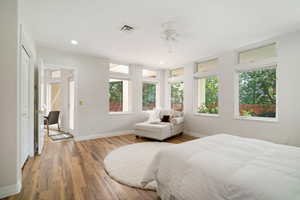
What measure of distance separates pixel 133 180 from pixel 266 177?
1.61 m

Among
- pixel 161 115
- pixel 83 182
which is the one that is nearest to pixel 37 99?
pixel 83 182

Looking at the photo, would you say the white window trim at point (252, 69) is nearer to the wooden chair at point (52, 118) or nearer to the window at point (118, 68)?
the window at point (118, 68)

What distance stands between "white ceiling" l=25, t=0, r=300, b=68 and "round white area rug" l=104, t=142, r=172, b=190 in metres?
2.49

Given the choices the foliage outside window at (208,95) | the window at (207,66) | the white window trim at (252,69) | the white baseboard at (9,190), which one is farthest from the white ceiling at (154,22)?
the white baseboard at (9,190)

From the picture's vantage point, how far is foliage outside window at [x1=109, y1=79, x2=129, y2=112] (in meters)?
5.05

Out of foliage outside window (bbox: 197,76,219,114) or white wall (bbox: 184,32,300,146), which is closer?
white wall (bbox: 184,32,300,146)

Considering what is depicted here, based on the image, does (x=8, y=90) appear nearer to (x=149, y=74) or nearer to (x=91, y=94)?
(x=91, y=94)

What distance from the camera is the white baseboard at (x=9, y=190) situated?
175 cm

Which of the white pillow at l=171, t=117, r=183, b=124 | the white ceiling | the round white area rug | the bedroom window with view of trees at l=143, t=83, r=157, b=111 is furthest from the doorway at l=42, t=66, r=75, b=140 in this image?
the white pillow at l=171, t=117, r=183, b=124

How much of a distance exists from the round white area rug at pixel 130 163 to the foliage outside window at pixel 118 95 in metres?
1.81

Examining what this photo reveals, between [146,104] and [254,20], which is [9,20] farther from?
[146,104]

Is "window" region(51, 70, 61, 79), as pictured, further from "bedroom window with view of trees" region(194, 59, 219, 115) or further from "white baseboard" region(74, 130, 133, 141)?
"bedroom window with view of trees" region(194, 59, 219, 115)

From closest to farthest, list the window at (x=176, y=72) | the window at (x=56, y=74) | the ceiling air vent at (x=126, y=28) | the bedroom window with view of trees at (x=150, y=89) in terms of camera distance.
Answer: the ceiling air vent at (x=126, y=28) < the window at (x=176, y=72) < the bedroom window with view of trees at (x=150, y=89) < the window at (x=56, y=74)

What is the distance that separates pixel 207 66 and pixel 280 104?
7.13 ft
